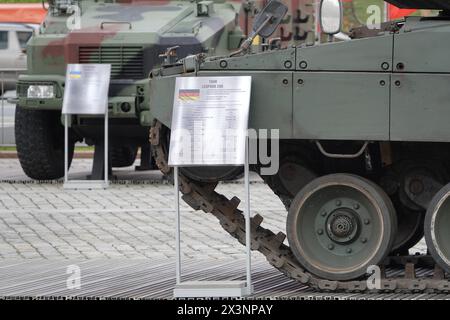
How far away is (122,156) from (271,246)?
1124 centimetres

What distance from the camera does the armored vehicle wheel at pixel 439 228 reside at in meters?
9.89

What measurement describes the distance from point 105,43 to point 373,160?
8174 mm

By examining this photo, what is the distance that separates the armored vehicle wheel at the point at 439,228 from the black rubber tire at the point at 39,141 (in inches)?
383

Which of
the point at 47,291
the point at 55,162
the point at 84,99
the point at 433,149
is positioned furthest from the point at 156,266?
the point at 55,162

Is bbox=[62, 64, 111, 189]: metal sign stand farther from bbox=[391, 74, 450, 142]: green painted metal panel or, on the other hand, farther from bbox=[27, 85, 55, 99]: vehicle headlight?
bbox=[391, 74, 450, 142]: green painted metal panel

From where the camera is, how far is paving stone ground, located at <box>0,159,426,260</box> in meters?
12.9

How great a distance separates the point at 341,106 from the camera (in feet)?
32.8

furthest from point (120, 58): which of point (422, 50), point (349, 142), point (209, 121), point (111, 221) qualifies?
point (422, 50)

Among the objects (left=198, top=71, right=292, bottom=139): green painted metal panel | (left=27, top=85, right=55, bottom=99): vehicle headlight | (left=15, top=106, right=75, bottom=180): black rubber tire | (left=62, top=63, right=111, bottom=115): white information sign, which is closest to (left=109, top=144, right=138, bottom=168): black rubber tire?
(left=15, top=106, right=75, bottom=180): black rubber tire

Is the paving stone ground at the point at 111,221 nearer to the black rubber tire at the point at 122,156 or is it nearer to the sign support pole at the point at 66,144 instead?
the sign support pole at the point at 66,144

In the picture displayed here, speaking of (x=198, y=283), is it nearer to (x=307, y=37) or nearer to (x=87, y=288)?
(x=87, y=288)

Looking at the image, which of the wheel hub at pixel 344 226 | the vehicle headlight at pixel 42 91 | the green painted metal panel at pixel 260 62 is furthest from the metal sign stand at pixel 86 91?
the wheel hub at pixel 344 226

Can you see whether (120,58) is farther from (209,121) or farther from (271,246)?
(209,121)

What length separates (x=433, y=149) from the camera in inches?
405
